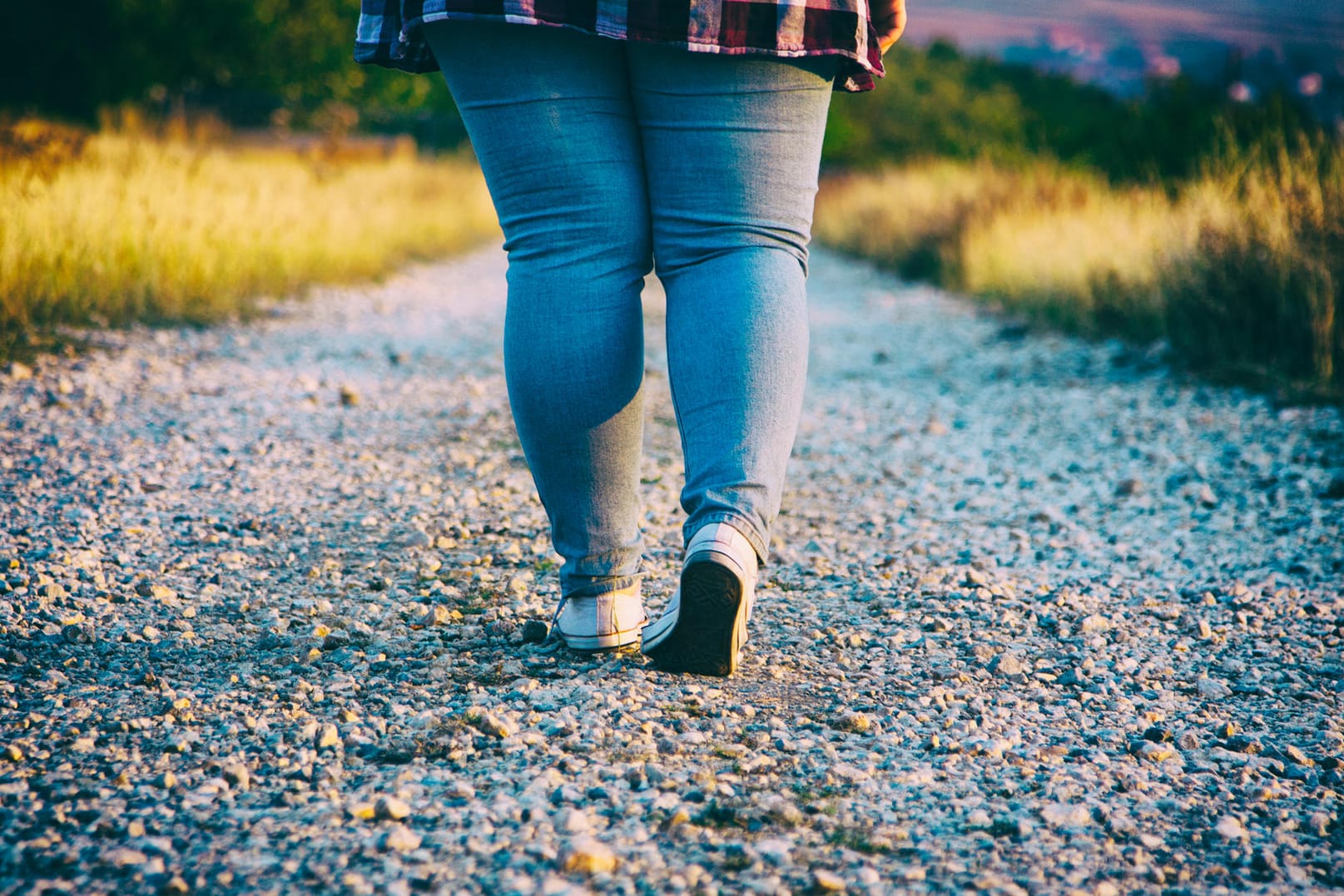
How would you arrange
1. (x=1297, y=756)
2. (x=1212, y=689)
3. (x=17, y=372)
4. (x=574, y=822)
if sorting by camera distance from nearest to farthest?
(x=574, y=822) → (x=1297, y=756) → (x=1212, y=689) → (x=17, y=372)

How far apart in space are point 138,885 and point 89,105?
12.2 m

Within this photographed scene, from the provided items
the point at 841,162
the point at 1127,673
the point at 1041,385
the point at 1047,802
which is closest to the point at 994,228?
the point at 1041,385

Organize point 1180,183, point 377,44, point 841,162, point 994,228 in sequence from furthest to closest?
point 841,162 → point 994,228 → point 1180,183 → point 377,44

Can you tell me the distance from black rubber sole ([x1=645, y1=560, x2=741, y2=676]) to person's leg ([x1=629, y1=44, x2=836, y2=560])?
0.24ft

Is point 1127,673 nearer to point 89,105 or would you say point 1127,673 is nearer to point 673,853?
point 673,853

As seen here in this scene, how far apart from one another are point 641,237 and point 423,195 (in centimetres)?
1269

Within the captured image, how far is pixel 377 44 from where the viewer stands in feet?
4.89

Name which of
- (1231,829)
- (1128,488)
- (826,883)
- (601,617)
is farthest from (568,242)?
(1128,488)

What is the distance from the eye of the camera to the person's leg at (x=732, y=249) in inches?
56.1

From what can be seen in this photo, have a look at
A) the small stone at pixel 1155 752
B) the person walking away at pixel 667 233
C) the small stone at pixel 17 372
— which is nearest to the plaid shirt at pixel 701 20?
the person walking away at pixel 667 233

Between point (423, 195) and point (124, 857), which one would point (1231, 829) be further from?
point (423, 195)

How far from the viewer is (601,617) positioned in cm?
161

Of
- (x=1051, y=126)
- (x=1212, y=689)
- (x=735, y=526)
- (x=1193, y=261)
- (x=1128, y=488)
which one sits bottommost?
(x=1212, y=689)

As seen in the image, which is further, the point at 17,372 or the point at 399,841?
the point at 17,372
